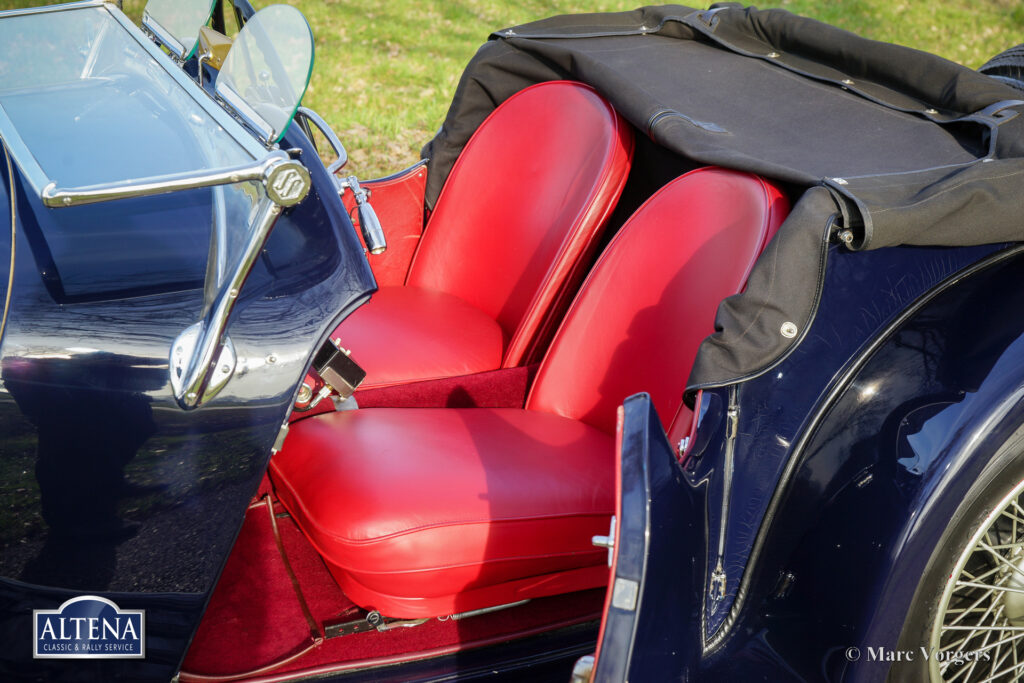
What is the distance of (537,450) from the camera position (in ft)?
5.90

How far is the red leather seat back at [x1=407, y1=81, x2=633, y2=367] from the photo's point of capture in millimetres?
2145

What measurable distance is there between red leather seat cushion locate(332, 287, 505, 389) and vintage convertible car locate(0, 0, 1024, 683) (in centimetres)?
10

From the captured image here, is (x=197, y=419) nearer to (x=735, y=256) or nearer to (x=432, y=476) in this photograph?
(x=432, y=476)

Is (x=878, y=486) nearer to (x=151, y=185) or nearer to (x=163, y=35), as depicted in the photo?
(x=151, y=185)

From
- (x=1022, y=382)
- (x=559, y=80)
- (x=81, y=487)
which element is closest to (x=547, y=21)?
(x=559, y=80)

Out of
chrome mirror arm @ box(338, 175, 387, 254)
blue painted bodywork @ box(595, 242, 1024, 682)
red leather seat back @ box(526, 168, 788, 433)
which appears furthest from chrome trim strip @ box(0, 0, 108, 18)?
blue painted bodywork @ box(595, 242, 1024, 682)

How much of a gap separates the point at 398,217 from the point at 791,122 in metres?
1.18

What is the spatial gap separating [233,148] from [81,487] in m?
0.53

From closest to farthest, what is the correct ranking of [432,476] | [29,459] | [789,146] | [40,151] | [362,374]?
[29,459] → [40,151] → [362,374] → [432,476] → [789,146]

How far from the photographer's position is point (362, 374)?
5.04 feet

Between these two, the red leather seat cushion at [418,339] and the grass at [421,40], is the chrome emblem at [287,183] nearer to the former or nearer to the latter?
the red leather seat cushion at [418,339]

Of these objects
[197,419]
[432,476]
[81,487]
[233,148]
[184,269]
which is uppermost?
[233,148]

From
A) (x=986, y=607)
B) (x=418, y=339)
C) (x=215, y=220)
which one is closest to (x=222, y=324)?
(x=215, y=220)

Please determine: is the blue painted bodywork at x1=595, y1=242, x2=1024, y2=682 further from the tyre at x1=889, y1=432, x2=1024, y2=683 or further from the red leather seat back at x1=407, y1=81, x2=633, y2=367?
the red leather seat back at x1=407, y1=81, x2=633, y2=367
